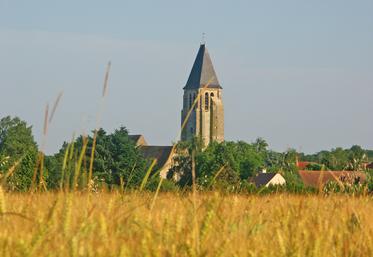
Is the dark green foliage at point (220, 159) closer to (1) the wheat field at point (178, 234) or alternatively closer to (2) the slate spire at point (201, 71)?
(2) the slate spire at point (201, 71)

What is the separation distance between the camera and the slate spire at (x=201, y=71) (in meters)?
169

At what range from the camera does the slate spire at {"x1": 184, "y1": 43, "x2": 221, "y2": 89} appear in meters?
169

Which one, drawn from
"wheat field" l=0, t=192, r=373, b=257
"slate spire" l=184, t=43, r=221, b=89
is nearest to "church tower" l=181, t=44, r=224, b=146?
"slate spire" l=184, t=43, r=221, b=89

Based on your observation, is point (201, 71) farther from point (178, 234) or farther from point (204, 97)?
point (178, 234)

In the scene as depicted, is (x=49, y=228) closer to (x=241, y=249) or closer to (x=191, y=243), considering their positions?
(x=191, y=243)

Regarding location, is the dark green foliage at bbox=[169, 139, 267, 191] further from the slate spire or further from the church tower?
the slate spire

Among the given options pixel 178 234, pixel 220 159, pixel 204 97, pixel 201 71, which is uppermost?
pixel 201 71

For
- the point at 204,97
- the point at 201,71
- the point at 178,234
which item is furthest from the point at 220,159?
the point at 178,234

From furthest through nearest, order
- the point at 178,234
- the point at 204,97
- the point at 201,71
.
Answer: the point at 204,97 → the point at 201,71 → the point at 178,234

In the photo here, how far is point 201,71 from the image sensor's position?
168 m

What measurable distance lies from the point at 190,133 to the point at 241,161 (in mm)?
60256

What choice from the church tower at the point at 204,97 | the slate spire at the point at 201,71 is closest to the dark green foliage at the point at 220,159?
the church tower at the point at 204,97

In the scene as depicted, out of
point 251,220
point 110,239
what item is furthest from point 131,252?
point 251,220

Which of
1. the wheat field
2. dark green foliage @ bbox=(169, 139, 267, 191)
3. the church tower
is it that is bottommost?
the wheat field
